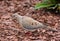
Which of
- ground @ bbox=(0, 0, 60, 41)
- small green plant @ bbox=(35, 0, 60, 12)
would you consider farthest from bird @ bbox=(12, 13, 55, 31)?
small green plant @ bbox=(35, 0, 60, 12)

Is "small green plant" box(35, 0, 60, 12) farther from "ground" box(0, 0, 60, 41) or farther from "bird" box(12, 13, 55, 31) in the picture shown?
"bird" box(12, 13, 55, 31)

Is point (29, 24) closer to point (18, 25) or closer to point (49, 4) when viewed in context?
point (18, 25)

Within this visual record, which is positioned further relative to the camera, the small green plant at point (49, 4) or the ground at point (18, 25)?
the small green plant at point (49, 4)

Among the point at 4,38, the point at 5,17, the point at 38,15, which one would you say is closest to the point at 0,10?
the point at 5,17

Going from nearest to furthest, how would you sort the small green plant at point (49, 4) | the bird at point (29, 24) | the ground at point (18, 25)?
the ground at point (18, 25) → the bird at point (29, 24) → the small green plant at point (49, 4)

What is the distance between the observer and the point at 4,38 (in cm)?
400

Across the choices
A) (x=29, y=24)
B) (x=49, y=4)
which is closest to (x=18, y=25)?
(x=29, y=24)

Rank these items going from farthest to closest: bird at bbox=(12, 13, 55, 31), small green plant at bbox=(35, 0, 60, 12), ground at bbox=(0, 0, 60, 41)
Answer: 1. small green plant at bbox=(35, 0, 60, 12)
2. bird at bbox=(12, 13, 55, 31)
3. ground at bbox=(0, 0, 60, 41)

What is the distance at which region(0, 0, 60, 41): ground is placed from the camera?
4.01 m

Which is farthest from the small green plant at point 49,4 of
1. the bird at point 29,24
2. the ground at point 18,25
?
the bird at point 29,24

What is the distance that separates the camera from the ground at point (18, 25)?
158 inches

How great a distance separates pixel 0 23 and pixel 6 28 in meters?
0.23

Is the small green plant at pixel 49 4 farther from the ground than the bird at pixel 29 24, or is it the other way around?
the small green plant at pixel 49 4

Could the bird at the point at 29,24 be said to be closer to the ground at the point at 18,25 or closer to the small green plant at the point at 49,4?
the ground at the point at 18,25
